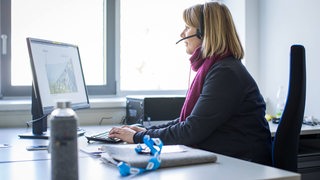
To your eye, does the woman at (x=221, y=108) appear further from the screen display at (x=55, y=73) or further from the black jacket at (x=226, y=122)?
the screen display at (x=55, y=73)

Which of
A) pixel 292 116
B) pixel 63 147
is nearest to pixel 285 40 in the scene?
pixel 292 116

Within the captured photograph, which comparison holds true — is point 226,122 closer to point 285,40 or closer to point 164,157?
point 164,157

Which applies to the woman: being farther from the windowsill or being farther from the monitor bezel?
the windowsill

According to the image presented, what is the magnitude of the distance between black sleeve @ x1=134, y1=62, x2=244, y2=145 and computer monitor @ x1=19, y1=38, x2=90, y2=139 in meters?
0.52

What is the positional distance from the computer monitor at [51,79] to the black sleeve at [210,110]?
52 cm

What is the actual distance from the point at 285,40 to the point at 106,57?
53.0 inches

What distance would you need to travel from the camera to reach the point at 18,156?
151 cm

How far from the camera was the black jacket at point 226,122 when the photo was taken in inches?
64.4

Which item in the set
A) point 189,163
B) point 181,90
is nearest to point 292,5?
point 181,90

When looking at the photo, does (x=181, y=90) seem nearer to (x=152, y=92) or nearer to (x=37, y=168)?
(x=152, y=92)

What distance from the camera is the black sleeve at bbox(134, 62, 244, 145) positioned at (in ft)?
5.34

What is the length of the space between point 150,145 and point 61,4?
6.67ft

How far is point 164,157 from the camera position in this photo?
124 centimetres

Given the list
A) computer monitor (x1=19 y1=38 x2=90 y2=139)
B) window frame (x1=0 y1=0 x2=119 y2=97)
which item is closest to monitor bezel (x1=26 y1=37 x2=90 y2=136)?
computer monitor (x1=19 y1=38 x2=90 y2=139)
